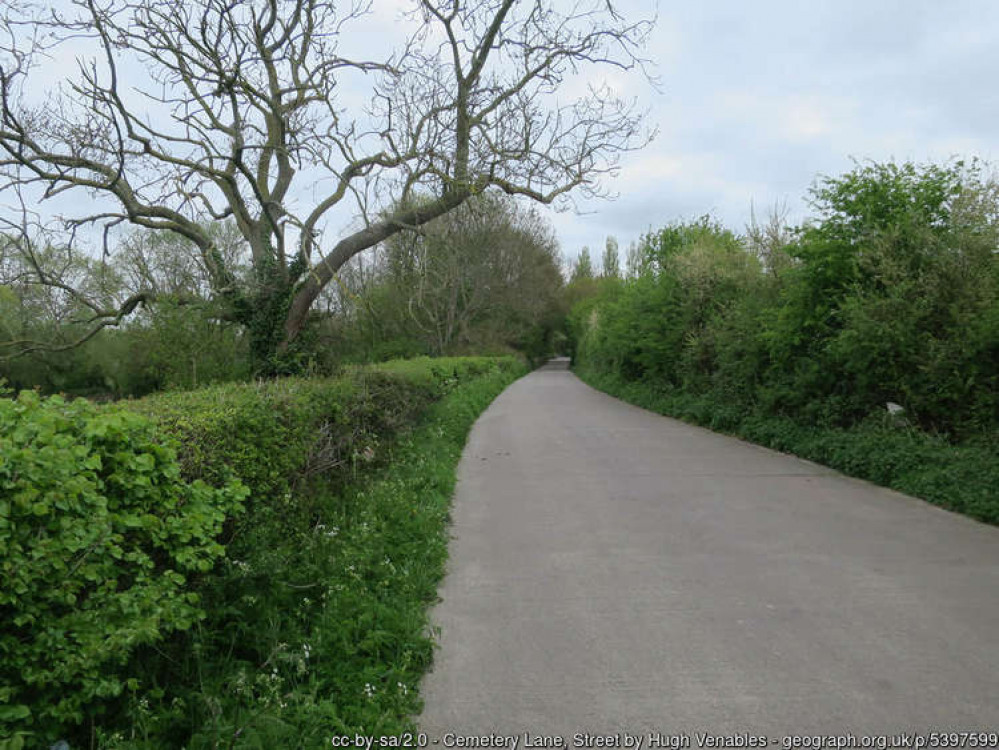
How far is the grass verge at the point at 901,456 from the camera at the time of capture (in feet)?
22.5

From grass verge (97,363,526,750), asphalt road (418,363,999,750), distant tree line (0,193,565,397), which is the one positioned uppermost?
distant tree line (0,193,565,397)

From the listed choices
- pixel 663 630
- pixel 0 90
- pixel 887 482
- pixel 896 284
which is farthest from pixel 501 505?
pixel 0 90

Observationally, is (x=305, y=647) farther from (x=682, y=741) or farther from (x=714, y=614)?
(x=714, y=614)

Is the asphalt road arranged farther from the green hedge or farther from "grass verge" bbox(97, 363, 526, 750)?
the green hedge

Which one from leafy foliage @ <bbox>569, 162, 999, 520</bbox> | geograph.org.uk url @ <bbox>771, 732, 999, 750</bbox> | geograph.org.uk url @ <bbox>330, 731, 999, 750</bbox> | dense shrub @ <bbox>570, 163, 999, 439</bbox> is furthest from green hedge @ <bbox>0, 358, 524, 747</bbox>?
dense shrub @ <bbox>570, 163, 999, 439</bbox>

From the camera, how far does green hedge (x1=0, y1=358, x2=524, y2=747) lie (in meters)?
2.50

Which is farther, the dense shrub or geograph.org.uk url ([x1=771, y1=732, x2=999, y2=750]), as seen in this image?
the dense shrub

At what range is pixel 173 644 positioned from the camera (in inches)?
136

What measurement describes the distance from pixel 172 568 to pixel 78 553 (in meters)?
0.77

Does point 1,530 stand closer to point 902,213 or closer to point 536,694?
point 536,694

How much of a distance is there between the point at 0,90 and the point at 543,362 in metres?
71.9

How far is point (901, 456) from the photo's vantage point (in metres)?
8.17

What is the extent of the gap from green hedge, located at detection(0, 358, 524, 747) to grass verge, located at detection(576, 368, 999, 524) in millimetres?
6011

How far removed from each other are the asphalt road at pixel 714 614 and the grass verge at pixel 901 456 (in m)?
0.30
